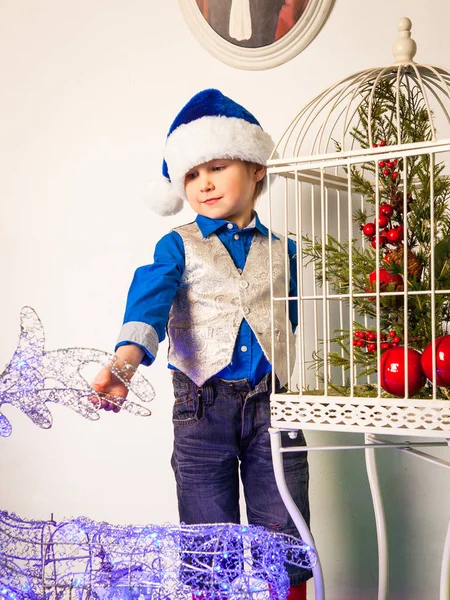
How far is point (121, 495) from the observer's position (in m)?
1.91

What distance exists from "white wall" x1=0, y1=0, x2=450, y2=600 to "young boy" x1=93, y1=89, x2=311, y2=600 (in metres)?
0.32

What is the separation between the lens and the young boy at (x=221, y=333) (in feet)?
4.64

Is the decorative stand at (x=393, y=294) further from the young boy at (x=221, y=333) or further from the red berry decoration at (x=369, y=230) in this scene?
the young boy at (x=221, y=333)

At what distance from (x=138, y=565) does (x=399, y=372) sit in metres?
0.44

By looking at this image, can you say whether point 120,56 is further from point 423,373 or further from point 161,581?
point 161,581

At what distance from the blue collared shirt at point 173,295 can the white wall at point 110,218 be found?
1.22ft

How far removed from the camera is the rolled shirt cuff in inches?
48.3

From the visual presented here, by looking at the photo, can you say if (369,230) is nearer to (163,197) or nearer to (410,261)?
(410,261)

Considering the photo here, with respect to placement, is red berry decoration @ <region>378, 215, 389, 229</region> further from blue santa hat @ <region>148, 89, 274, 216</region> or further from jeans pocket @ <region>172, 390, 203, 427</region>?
jeans pocket @ <region>172, 390, 203, 427</region>

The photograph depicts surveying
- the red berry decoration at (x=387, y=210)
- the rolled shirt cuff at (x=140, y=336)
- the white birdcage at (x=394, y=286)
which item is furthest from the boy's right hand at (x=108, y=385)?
the red berry decoration at (x=387, y=210)

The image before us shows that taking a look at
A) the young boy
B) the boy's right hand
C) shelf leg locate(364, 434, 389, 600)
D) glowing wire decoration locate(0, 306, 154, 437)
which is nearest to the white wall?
shelf leg locate(364, 434, 389, 600)

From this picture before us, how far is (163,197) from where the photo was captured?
154 centimetres

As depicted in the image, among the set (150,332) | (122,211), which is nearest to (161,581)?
(150,332)

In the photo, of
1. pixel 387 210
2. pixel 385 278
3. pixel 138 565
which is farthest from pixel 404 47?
pixel 138 565
